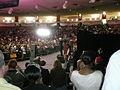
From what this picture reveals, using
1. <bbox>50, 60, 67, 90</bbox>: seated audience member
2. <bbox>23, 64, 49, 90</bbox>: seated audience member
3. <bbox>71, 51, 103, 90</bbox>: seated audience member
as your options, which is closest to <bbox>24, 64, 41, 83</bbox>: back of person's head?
<bbox>23, 64, 49, 90</bbox>: seated audience member

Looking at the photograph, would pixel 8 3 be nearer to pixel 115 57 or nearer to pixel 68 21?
pixel 115 57

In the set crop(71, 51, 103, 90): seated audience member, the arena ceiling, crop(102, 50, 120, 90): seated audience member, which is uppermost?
the arena ceiling

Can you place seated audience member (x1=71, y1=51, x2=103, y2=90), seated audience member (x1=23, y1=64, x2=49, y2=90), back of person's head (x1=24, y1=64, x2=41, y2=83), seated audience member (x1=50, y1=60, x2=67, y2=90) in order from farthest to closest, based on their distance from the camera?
1. seated audience member (x1=50, y1=60, x2=67, y2=90)
2. seated audience member (x1=71, y1=51, x2=103, y2=90)
3. back of person's head (x1=24, y1=64, x2=41, y2=83)
4. seated audience member (x1=23, y1=64, x2=49, y2=90)

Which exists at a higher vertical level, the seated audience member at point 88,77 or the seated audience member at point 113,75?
the seated audience member at point 113,75

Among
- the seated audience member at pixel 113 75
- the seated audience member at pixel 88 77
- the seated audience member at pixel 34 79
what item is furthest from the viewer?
the seated audience member at pixel 88 77

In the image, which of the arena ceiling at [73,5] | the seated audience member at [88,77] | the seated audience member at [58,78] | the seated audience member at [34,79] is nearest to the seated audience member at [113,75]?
the seated audience member at [34,79]

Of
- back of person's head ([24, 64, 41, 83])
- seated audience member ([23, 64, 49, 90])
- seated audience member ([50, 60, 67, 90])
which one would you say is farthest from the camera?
seated audience member ([50, 60, 67, 90])

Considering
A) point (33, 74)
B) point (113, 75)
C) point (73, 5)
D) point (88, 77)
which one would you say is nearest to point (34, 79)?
point (33, 74)

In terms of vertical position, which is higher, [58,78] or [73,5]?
[73,5]

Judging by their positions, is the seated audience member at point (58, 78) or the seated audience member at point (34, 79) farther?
the seated audience member at point (58, 78)

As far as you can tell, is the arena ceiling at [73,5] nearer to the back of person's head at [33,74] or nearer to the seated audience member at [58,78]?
the seated audience member at [58,78]

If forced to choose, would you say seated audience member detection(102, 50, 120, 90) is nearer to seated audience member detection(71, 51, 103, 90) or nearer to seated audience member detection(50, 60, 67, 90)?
seated audience member detection(71, 51, 103, 90)

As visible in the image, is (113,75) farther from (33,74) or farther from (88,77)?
(88,77)

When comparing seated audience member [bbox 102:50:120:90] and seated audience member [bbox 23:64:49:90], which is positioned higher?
seated audience member [bbox 102:50:120:90]
